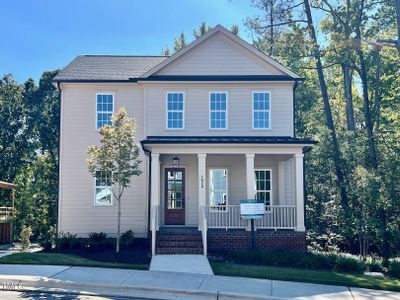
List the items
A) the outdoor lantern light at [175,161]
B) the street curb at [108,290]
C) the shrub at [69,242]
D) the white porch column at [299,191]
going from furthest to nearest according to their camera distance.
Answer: the outdoor lantern light at [175,161], the shrub at [69,242], the white porch column at [299,191], the street curb at [108,290]

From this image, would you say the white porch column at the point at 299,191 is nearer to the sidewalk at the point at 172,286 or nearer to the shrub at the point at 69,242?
the sidewalk at the point at 172,286

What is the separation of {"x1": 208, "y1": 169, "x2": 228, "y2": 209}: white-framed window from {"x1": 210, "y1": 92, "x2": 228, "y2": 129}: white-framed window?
1950 millimetres

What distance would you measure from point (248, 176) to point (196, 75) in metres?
5.26

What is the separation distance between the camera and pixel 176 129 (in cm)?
1822

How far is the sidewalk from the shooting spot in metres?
9.55

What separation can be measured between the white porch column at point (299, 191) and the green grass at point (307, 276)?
130 inches

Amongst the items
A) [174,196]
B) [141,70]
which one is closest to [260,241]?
[174,196]

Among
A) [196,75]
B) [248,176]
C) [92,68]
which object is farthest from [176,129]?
[92,68]

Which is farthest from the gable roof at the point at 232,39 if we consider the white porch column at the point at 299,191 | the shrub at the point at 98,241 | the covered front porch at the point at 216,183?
the shrub at the point at 98,241

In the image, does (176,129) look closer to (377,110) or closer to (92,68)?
(92,68)

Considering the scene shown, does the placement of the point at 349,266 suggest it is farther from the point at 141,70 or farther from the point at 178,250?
the point at 141,70

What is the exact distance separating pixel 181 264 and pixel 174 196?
18.8 feet

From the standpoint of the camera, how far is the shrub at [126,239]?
1608 cm

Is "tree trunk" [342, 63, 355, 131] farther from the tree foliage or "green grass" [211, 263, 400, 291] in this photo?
"green grass" [211, 263, 400, 291]
